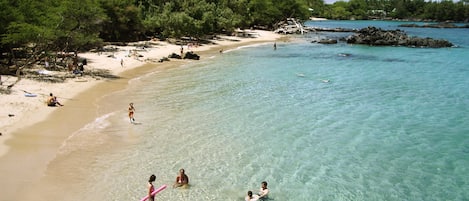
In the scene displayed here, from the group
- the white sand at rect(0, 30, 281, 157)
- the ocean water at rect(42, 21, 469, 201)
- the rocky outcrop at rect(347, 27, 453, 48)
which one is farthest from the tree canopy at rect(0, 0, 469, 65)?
the rocky outcrop at rect(347, 27, 453, 48)

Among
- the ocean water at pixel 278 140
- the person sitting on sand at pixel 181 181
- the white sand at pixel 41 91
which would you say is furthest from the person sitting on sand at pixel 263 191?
the white sand at pixel 41 91

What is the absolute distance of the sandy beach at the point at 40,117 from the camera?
17156mm

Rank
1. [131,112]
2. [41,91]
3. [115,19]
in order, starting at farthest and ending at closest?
[115,19]
[41,91]
[131,112]

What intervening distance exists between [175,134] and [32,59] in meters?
22.1

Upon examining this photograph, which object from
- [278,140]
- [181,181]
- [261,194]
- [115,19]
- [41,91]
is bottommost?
[278,140]

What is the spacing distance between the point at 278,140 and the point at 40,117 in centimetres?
1376

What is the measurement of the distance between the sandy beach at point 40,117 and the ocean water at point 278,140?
87 cm

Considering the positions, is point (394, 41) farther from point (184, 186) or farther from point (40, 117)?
point (184, 186)

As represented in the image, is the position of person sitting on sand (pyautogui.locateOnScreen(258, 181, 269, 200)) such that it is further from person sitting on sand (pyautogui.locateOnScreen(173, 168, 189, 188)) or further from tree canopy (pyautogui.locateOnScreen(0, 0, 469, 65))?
tree canopy (pyautogui.locateOnScreen(0, 0, 469, 65))

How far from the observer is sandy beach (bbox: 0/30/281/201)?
17156 millimetres

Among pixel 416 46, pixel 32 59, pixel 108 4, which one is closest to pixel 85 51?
pixel 108 4

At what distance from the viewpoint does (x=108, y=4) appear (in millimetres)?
56594

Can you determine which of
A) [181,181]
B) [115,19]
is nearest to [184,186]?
[181,181]

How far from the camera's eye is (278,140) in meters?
23.0
